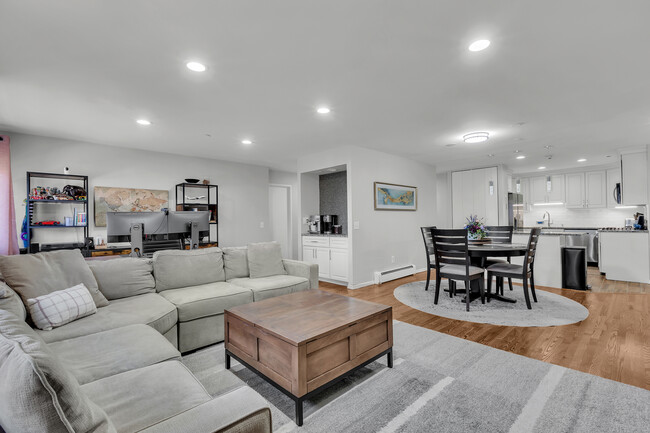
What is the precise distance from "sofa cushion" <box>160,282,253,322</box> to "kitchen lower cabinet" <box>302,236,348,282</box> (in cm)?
238

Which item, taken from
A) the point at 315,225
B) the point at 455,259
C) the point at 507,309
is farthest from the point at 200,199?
the point at 507,309

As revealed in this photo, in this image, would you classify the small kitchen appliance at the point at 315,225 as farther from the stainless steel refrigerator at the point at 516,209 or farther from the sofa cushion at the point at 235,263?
the stainless steel refrigerator at the point at 516,209

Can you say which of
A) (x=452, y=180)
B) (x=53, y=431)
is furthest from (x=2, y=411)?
(x=452, y=180)

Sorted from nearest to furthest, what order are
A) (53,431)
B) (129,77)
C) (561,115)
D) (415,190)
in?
(53,431)
(129,77)
(561,115)
(415,190)

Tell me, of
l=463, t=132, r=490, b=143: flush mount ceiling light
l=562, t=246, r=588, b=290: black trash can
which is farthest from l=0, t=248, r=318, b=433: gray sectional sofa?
l=562, t=246, r=588, b=290: black trash can

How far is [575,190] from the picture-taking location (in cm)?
762

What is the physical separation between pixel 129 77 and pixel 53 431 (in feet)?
9.12

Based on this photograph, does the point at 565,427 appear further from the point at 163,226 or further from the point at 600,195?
the point at 600,195

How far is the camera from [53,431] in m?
0.68

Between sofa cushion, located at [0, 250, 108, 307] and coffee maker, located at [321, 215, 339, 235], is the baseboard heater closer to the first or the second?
coffee maker, located at [321, 215, 339, 235]

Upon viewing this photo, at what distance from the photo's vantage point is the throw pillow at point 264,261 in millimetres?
3590

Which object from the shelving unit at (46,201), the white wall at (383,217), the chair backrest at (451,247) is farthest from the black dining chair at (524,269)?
the shelving unit at (46,201)

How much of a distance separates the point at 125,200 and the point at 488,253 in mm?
5548

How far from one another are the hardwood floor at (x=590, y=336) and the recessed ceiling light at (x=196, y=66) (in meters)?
3.12
